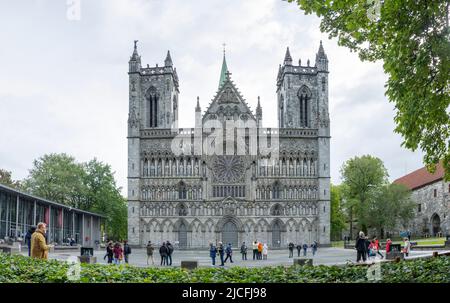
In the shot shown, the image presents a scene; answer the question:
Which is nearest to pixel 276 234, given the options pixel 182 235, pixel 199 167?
pixel 182 235

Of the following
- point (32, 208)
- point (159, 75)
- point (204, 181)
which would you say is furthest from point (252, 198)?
point (32, 208)

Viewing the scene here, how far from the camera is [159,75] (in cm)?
7038

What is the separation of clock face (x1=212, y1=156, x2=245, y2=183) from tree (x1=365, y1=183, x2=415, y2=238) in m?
17.9

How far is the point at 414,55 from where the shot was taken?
1440 centimetres

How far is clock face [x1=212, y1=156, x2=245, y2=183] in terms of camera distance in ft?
214

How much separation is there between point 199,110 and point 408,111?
5325 cm

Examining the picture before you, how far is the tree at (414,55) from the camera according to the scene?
13852mm

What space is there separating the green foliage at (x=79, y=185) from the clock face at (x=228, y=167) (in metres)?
19.7

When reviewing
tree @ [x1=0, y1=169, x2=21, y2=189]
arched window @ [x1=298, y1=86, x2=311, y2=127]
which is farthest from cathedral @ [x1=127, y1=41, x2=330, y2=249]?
tree @ [x1=0, y1=169, x2=21, y2=189]

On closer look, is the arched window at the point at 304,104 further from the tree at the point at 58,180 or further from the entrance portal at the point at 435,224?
the tree at the point at 58,180

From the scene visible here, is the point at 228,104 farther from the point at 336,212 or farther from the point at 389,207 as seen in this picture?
the point at 336,212

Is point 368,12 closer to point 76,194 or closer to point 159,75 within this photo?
point 159,75

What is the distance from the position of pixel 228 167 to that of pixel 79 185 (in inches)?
898

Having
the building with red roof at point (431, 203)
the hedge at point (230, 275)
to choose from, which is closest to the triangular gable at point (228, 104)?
the building with red roof at point (431, 203)
